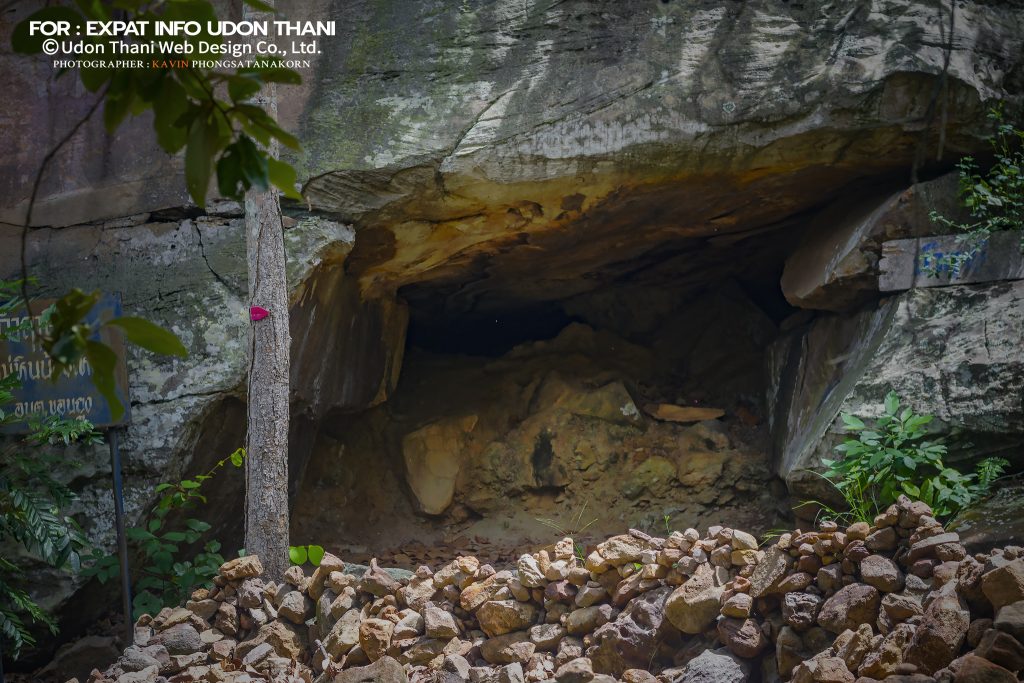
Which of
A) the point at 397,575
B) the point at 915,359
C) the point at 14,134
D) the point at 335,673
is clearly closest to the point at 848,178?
the point at 915,359

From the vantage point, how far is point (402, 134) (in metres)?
4.54

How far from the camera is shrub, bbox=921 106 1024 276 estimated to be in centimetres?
414

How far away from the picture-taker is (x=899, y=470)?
3656mm

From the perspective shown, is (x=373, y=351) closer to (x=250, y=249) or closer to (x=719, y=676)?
(x=250, y=249)

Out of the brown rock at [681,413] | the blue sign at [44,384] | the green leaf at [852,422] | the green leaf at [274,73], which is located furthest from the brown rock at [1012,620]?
the brown rock at [681,413]

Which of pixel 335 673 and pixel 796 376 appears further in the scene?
pixel 796 376

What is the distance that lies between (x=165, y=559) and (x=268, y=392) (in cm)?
99

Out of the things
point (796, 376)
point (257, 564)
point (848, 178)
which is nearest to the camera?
point (257, 564)

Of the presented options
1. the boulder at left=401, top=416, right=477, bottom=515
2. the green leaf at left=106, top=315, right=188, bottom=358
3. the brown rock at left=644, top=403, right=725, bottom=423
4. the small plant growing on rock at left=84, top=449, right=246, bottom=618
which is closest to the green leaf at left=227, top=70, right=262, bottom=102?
the green leaf at left=106, top=315, right=188, bottom=358

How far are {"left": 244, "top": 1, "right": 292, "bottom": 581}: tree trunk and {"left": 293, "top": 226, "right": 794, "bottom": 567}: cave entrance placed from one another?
58.3 inches

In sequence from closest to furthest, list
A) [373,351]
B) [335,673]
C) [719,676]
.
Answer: [719,676] < [335,673] < [373,351]

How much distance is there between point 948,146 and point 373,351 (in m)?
3.58

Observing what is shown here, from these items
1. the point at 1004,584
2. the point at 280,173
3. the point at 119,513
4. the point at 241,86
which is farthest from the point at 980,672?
the point at 119,513

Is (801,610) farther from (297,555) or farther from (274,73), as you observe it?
(274,73)
